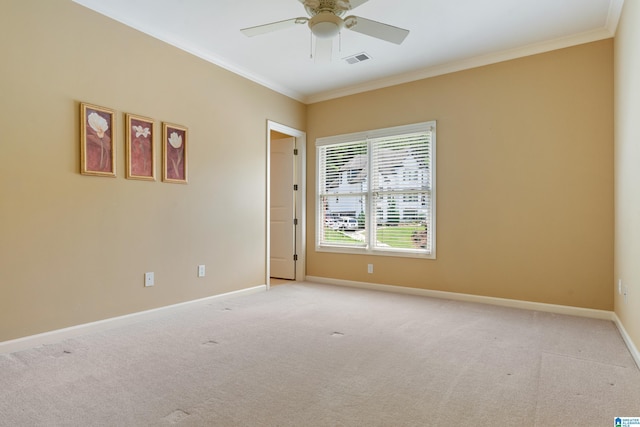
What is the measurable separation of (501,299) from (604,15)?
2.92 m

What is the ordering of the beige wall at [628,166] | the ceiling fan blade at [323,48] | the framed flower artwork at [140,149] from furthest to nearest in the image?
the framed flower artwork at [140,149] → the ceiling fan blade at [323,48] → the beige wall at [628,166]

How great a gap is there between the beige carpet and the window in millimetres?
1421

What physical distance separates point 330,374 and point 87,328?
2.18m

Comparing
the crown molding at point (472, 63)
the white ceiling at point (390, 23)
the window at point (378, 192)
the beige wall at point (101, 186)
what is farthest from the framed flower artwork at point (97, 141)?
the crown molding at point (472, 63)

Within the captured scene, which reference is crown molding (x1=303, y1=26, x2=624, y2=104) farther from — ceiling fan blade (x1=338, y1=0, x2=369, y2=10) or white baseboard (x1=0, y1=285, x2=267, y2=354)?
white baseboard (x1=0, y1=285, x2=267, y2=354)

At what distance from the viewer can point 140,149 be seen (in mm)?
3414

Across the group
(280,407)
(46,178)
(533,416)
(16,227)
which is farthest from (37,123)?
(533,416)

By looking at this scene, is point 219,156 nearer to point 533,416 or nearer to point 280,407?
point 280,407

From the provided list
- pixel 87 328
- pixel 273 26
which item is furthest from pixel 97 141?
pixel 273 26

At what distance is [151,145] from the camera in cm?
351

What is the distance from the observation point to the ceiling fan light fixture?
2.35 meters

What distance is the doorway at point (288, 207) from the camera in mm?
5523

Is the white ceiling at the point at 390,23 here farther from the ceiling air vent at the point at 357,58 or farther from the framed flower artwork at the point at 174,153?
the framed flower artwork at the point at 174,153

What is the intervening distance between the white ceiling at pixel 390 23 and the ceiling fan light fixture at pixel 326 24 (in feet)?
2.72
